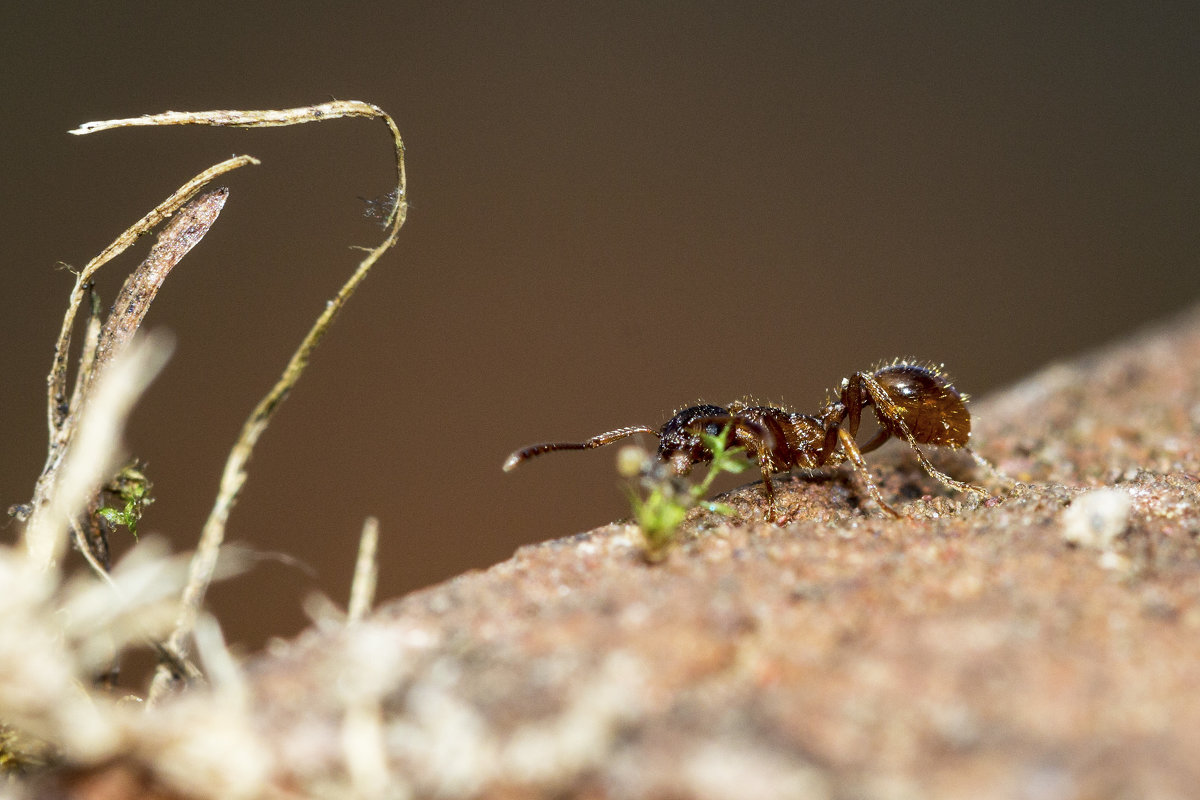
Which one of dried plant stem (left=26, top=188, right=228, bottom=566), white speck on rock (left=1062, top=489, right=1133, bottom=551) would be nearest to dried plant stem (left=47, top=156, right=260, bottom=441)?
dried plant stem (left=26, top=188, right=228, bottom=566)

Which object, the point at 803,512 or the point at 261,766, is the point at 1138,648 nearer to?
the point at 803,512

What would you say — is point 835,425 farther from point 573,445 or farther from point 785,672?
point 785,672

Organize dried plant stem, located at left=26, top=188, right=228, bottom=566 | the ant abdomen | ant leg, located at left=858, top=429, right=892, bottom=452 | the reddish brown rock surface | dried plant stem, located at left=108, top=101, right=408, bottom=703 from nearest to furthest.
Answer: the reddish brown rock surface, dried plant stem, located at left=108, top=101, right=408, bottom=703, dried plant stem, located at left=26, top=188, right=228, bottom=566, the ant abdomen, ant leg, located at left=858, top=429, right=892, bottom=452

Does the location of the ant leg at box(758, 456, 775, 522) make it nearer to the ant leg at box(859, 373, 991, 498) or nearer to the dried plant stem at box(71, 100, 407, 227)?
the ant leg at box(859, 373, 991, 498)

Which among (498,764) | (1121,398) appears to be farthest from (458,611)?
(1121,398)

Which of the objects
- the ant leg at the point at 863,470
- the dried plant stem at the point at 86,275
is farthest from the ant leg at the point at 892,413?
the dried plant stem at the point at 86,275
